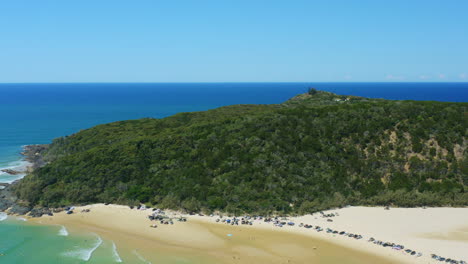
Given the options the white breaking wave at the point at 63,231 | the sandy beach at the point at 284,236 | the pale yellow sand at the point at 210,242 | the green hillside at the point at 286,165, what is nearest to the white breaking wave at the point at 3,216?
the green hillside at the point at 286,165

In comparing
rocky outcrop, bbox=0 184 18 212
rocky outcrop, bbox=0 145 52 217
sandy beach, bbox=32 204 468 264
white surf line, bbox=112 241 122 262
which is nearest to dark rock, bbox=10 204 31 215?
rocky outcrop, bbox=0 145 52 217

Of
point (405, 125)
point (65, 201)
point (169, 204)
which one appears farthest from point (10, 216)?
point (405, 125)

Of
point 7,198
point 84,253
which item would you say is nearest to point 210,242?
point 84,253

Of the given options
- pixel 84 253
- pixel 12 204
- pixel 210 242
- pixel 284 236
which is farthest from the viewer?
pixel 12 204

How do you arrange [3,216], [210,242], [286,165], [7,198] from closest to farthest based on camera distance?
[210,242] < [3,216] < [7,198] < [286,165]

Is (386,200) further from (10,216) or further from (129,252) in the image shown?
(10,216)

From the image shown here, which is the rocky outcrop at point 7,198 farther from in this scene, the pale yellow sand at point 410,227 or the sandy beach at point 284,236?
the pale yellow sand at point 410,227

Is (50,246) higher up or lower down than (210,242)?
lower down

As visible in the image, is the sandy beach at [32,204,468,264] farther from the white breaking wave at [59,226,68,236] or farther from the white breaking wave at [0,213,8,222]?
the white breaking wave at [0,213,8,222]

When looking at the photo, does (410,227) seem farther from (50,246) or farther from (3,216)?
(3,216)
